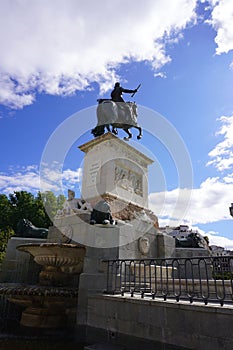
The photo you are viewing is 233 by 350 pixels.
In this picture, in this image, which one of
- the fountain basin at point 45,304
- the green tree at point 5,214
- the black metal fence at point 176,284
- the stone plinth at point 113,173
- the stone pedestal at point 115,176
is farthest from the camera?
the green tree at point 5,214

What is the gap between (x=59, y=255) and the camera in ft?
22.3

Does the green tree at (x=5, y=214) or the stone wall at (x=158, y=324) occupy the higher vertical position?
the green tree at (x=5, y=214)

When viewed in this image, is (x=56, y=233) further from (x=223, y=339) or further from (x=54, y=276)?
(x=223, y=339)

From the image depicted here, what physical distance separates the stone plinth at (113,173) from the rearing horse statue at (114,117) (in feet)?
4.18

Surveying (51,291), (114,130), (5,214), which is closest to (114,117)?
(114,130)

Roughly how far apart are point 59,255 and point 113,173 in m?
5.46

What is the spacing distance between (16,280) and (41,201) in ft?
63.4

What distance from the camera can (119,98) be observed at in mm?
14438

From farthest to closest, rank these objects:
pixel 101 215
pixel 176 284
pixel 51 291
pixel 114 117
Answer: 1. pixel 114 117
2. pixel 101 215
3. pixel 176 284
4. pixel 51 291

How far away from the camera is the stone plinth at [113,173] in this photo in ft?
37.1

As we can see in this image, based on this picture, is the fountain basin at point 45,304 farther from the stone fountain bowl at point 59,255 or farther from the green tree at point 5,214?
the green tree at point 5,214

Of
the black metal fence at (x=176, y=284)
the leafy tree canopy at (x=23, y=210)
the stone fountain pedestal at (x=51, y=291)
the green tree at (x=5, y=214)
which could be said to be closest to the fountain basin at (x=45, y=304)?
the stone fountain pedestal at (x=51, y=291)

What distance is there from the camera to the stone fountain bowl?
21.9ft

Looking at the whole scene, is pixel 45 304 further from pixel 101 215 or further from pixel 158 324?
pixel 158 324
